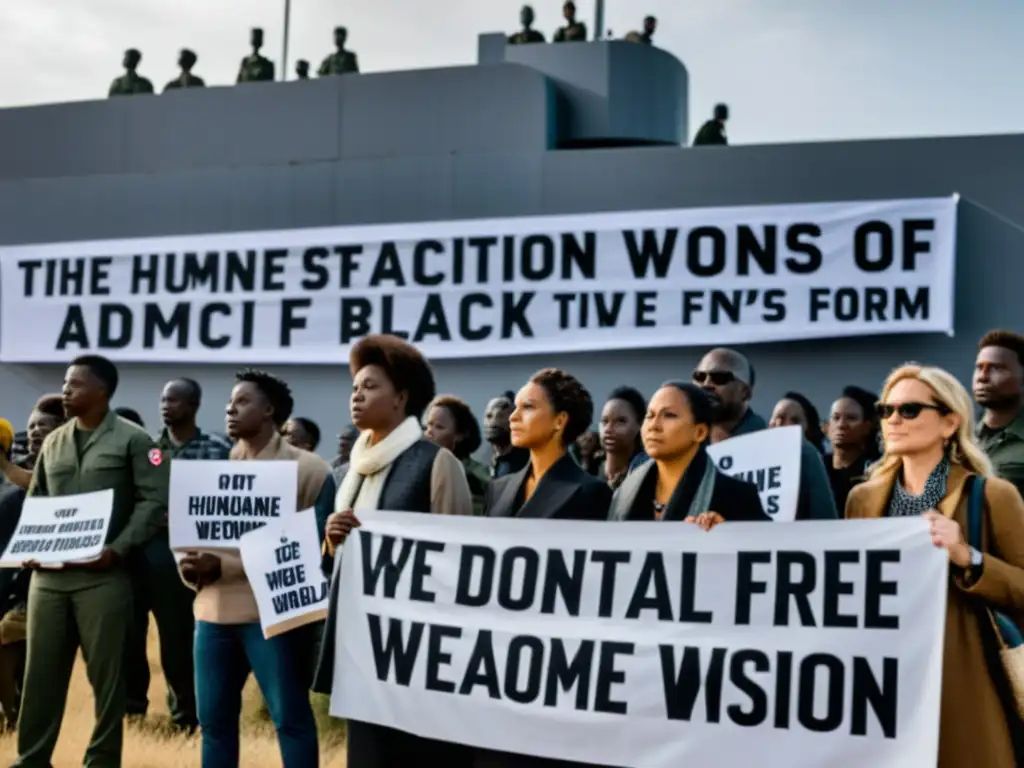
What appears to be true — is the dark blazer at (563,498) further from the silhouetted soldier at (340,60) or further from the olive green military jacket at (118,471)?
the silhouetted soldier at (340,60)

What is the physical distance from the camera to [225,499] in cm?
515

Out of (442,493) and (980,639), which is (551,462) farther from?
(980,639)

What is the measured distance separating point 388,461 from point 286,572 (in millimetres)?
678

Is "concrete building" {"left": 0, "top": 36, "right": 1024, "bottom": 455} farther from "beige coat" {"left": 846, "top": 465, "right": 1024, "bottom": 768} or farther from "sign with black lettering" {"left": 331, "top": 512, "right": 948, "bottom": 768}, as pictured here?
"beige coat" {"left": 846, "top": 465, "right": 1024, "bottom": 768}

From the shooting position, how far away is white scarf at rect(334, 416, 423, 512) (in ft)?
14.6

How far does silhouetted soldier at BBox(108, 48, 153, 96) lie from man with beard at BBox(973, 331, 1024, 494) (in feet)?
38.6

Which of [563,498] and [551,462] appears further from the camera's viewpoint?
[551,462]

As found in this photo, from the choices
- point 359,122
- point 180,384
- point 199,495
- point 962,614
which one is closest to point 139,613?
point 180,384

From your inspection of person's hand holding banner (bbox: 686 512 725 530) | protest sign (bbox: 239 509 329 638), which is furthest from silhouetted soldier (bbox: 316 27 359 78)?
person's hand holding banner (bbox: 686 512 725 530)

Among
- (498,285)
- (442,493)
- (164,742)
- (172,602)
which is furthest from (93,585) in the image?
(498,285)

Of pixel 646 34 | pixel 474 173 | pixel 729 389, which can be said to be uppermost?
pixel 646 34

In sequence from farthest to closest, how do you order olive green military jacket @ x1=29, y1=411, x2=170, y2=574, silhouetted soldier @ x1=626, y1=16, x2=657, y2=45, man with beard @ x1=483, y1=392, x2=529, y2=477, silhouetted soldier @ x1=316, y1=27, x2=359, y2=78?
silhouetted soldier @ x1=316, y1=27, x2=359, y2=78 < silhouetted soldier @ x1=626, y1=16, x2=657, y2=45 < man with beard @ x1=483, y1=392, x2=529, y2=477 < olive green military jacket @ x1=29, y1=411, x2=170, y2=574

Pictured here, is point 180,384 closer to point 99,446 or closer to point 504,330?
point 99,446

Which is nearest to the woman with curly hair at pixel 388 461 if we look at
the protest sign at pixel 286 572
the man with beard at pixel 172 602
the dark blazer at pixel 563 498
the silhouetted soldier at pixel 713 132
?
the dark blazer at pixel 563 498
